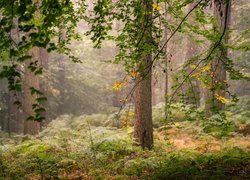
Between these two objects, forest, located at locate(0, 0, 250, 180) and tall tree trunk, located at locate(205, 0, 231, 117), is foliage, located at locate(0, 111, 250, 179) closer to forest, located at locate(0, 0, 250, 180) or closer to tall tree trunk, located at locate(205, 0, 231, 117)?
forest, located at locate(0, 0, 250, 180)

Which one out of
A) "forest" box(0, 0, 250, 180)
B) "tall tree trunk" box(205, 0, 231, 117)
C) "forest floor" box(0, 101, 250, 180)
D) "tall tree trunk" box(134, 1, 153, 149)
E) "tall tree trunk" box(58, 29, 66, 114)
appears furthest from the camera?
"tall tree trunk" box(58, 29, 66, 114)

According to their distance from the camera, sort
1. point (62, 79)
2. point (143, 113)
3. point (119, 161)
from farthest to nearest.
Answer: point (62, 79) → point (143, 113) → point (119, 161)

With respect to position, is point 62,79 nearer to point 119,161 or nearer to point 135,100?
point 135,100

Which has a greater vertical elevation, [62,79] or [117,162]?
[62,79]

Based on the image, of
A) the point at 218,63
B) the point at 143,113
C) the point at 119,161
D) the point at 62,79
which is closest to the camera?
the point at 218,63

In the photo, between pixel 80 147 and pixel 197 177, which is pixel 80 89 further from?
pixel 197 177

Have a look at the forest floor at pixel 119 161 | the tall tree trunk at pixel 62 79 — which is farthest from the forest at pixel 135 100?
the tall tree trunk at pixel 62 79

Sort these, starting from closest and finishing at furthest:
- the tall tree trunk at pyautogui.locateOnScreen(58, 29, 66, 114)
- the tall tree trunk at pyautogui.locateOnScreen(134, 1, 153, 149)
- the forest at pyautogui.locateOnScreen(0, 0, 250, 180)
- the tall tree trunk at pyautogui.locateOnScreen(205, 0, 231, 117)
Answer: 1. the forest at pyautogui.locateOnScreen(0, 0, 250, 180)
2. the tall tree trunk at pyautogui.locateOnScreen(205, 0, 231, 117)
3. the tall tree trunk at pyautogui.locateOnScreen(134, 1, 153, 149)
4. the tall tree trunk at pyautogui.locateOnScreen(58, 29, 66, 114)

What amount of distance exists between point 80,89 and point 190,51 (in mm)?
8284

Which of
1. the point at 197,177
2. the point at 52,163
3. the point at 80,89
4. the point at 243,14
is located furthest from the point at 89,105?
the point at 197,177

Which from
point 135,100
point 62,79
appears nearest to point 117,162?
point 135,100

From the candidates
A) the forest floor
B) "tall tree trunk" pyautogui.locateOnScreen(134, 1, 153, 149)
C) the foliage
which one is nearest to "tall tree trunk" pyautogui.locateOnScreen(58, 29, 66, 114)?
the forest floor

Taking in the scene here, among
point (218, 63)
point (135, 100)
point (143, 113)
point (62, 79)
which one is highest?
point (218, 63)

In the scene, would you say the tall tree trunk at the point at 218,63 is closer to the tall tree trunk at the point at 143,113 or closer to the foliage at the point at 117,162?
the foliage at the point at 117,162
